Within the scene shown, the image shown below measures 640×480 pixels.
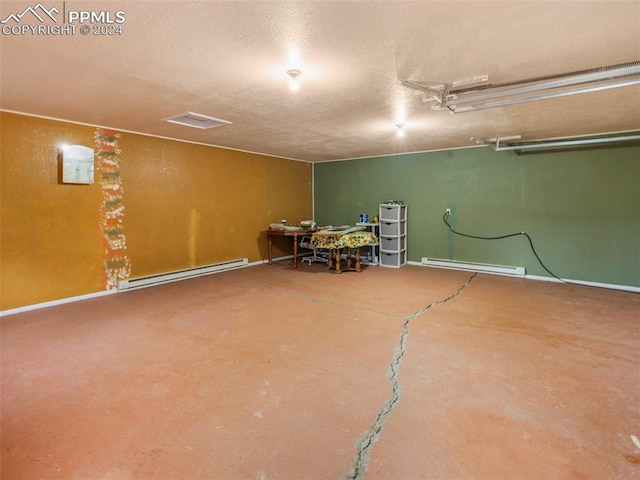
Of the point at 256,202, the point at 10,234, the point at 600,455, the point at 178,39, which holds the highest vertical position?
the point at 178,39

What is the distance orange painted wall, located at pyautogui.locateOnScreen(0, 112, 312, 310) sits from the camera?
398 cm

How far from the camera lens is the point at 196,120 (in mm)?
4320

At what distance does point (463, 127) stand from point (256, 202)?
414 cm

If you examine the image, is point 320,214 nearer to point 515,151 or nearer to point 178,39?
point 515,151

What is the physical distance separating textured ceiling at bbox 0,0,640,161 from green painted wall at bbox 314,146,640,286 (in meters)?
1.16

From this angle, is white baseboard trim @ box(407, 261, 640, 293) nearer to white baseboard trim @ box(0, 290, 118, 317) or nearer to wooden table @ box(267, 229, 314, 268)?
wooden table @ box(267, 229, 314, 268)

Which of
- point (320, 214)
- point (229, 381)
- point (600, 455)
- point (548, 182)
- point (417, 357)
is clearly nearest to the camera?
point (600, 455)

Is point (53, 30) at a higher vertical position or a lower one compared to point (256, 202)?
higher

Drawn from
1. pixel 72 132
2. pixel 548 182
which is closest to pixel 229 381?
pixel 72 132

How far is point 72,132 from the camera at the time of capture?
173 inches

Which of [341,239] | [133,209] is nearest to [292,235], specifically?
[341,239]

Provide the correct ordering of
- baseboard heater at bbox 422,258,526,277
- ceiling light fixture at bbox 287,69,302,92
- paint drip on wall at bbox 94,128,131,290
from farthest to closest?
baseboard heater at bbox 422,258,526,277 → paint drip on wall at bbox 94,128,131,290 → ceiling light fixture at bbox 287,69,302,92

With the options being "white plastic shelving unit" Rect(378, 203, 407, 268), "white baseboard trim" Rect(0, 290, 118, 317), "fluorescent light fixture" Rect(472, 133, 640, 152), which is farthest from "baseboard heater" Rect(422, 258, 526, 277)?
"white baseboard trim" Rect(0, 290, 118, 317)

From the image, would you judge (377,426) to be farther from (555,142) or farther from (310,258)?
(310,258)
